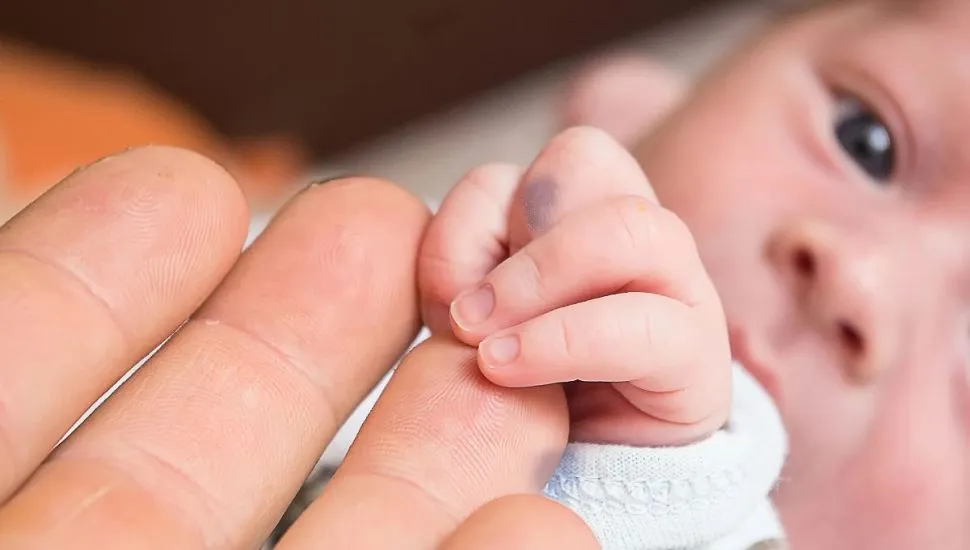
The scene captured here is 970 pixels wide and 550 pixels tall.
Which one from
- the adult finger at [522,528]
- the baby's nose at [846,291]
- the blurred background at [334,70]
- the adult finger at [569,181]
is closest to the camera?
the adult finger at [522,528]

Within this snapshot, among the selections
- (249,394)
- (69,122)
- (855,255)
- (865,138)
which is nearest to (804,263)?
(855,255)

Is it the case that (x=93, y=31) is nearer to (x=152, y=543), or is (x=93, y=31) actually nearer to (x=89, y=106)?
(x=89, y=106)

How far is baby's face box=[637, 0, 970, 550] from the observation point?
1.99 feet

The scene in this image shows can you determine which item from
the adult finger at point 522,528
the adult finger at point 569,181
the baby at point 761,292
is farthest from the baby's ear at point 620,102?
the adult finger at point 522,528

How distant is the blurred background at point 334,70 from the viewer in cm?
106

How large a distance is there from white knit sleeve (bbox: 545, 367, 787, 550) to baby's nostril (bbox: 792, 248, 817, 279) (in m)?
0.17

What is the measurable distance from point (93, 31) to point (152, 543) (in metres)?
0.91

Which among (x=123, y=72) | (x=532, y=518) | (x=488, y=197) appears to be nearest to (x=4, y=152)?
(x=123, y=72)

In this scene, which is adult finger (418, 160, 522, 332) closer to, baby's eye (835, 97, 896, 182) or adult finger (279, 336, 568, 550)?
adult finger (279, 336, 568, 550)

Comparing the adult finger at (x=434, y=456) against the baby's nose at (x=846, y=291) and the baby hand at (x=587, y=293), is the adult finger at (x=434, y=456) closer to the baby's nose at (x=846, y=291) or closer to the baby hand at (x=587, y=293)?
the baby hand at (x=587, y=293)

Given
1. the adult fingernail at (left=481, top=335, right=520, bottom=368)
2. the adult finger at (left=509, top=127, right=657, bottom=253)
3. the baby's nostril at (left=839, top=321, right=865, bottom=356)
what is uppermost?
the adult finger at (left=509, top=127, right=657, bottom=253)

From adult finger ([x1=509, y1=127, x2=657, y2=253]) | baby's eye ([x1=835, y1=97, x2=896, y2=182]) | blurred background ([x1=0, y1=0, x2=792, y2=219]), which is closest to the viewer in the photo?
adult finger ([x1=509, y1=127, x2=657, y2=253])

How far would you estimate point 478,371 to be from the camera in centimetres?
42

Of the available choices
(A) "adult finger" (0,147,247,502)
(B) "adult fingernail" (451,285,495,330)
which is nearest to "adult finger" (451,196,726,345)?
(B) "adult fingernail" (451,285,495,330)
